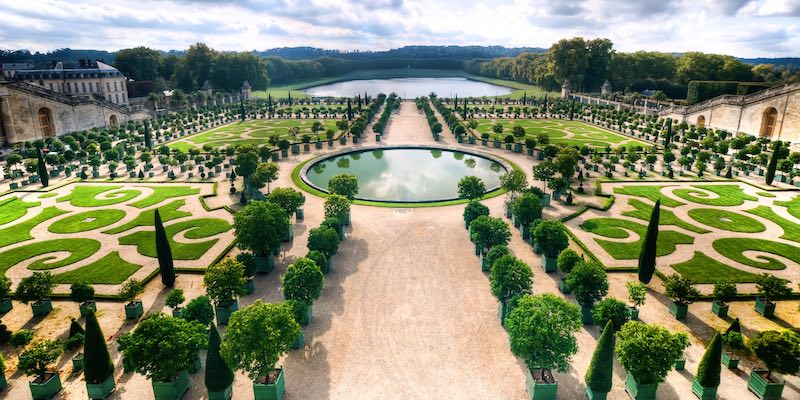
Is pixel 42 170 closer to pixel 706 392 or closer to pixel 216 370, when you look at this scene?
pixel 216 370

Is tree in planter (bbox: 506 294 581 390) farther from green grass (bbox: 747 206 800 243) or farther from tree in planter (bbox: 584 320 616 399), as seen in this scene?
green grass (bbox: 747 206 800 243)

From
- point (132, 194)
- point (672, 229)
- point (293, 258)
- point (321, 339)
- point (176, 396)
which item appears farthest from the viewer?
point (132, 194)

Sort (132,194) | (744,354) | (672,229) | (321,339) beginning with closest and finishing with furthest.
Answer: (744,354)
(321,339)
(672,229)
(132,194)

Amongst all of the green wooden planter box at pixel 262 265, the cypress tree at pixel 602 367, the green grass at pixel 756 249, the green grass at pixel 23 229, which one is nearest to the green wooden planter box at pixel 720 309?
the green grass at pixel 756 249

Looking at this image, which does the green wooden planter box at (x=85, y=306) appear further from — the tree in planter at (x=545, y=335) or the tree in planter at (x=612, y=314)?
the tree in planter at (x=612, y=314)

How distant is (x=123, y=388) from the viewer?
69.8 ft

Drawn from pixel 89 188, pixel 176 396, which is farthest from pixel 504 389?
pixel 89 188

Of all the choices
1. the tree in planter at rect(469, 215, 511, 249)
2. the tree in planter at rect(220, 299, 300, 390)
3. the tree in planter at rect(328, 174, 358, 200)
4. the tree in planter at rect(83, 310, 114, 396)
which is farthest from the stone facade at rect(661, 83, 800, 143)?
the tree in planter at rect(83, 310, 114, 396)

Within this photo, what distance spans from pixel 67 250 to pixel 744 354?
154ft

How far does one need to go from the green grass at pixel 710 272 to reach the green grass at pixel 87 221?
160ft

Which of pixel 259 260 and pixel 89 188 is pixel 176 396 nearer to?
pixel 259 260

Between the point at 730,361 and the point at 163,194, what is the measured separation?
52.0 metres

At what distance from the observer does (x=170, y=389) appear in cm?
2008

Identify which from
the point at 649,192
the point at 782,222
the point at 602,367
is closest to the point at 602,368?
the point at 602,367
